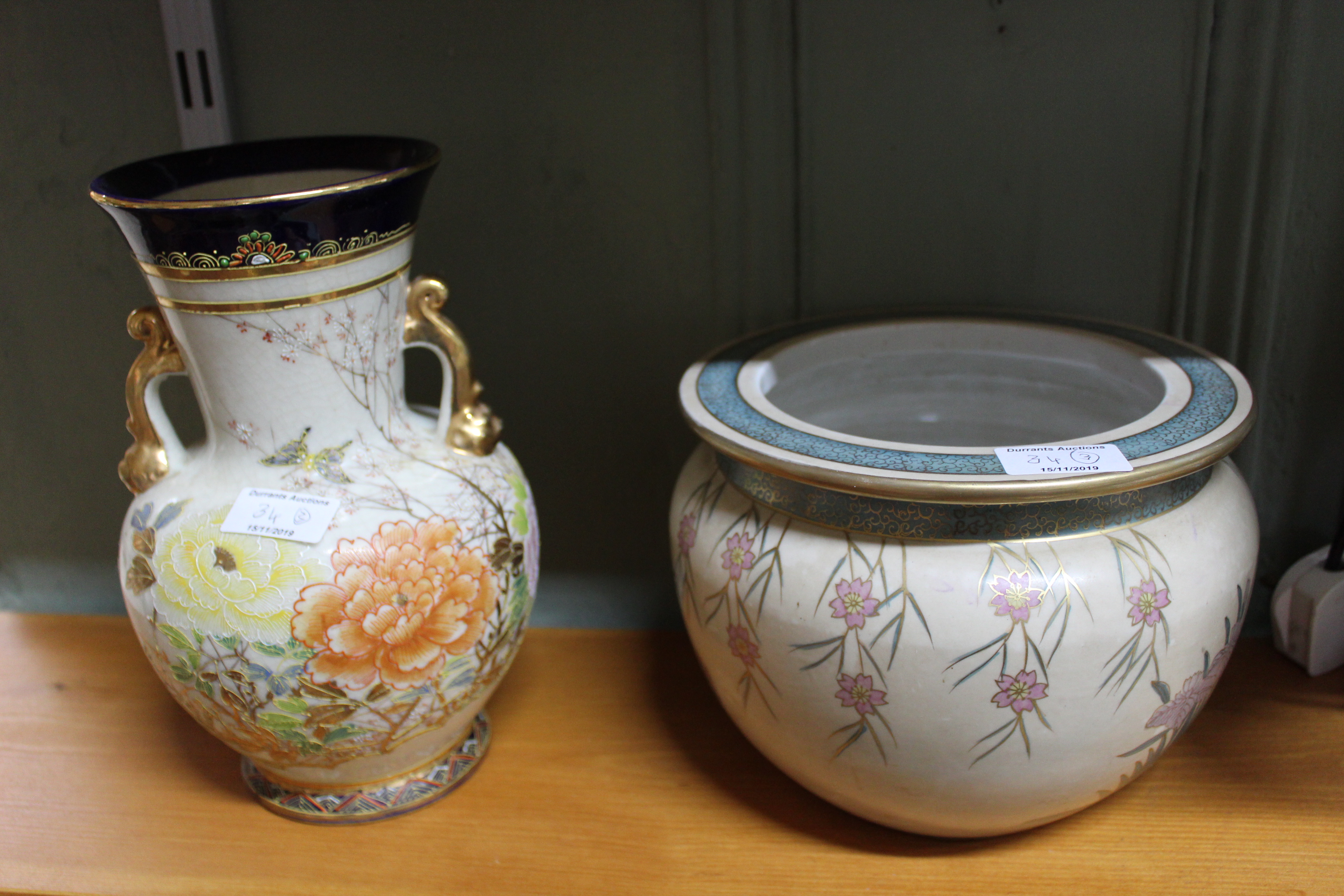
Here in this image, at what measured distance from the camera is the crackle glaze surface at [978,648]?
646 millimetres

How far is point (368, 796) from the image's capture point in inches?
33.8

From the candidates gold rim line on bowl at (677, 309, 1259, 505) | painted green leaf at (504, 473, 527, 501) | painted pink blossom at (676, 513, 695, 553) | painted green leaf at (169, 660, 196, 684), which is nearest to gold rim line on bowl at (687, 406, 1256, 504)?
gold rim line on bowl at (677, 309, 1259, 505)

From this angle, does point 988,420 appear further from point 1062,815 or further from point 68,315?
point 68,315

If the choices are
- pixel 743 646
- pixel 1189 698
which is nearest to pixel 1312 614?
pixel 1189 698

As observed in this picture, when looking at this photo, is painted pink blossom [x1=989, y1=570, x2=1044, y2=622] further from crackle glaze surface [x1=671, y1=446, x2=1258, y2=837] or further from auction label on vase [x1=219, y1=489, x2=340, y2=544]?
auction label on vase [x1=219, y1=489, x2=340, y2=544]

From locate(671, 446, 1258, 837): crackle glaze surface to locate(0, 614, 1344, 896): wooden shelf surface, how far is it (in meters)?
0.07

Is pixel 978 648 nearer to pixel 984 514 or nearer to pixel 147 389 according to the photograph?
pixel 984 514

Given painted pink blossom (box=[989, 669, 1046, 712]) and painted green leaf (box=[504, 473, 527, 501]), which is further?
painted green leaf (box=[504, 473, 527, 501])

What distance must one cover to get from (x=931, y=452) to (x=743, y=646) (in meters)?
0.19

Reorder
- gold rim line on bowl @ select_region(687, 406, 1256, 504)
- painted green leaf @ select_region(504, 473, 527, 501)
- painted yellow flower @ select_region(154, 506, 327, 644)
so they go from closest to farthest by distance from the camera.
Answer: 1. gold rim line on bowl @ select_region(687, 406, 1256, 504)
2. painted yellow flower @ select_region(154, 506, 327, 644)
3. painted green leaf @ select_region(504, 473, 527, 501)

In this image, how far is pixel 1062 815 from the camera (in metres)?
0.75

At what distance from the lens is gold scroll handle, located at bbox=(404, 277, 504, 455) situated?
0.82 m

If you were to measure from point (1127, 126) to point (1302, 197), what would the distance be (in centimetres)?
17

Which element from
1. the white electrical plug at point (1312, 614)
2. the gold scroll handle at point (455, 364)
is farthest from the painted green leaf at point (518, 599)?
the white electrical plug at point (1312, 614)
